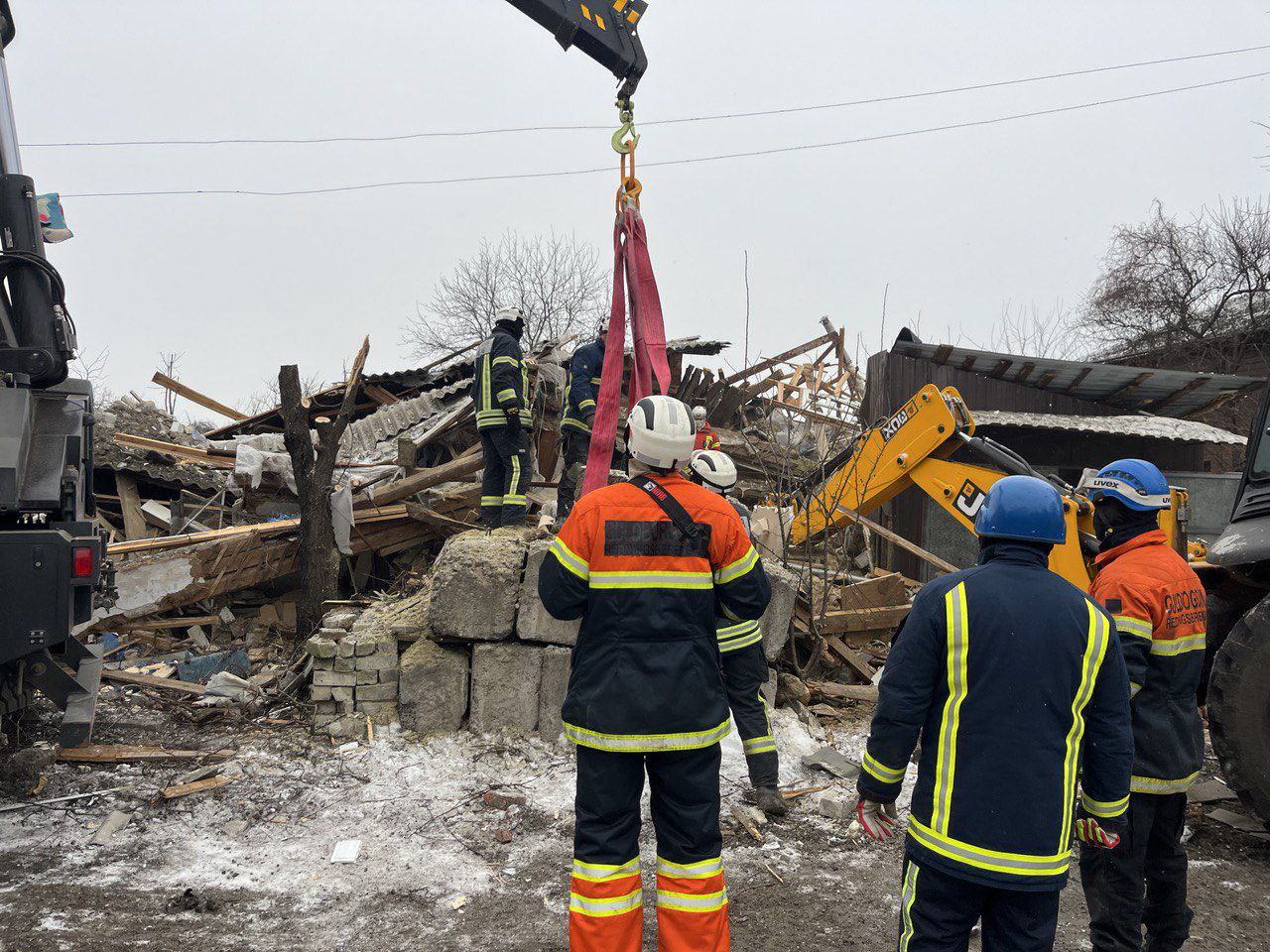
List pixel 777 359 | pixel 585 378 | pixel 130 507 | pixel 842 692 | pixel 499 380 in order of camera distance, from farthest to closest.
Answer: pixel 777 359, pixel 130 507, pixel 585 378, pixel 499 380, pixel 842 692

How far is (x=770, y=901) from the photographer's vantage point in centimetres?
407

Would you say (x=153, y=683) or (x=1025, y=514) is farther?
(x=153, y=683)

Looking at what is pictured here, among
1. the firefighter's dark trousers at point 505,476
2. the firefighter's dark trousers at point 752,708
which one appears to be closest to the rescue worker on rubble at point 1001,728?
the firefighter's dark trousers at point 752,708

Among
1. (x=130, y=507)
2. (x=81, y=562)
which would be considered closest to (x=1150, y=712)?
(x=81, y=562)

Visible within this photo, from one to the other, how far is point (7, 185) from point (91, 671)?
9.17ft

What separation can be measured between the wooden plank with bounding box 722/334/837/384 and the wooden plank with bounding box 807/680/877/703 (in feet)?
25.4

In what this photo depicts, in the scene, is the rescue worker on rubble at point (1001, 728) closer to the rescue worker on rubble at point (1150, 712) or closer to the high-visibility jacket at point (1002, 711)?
the high-visibility jacket at point (1002, 711)

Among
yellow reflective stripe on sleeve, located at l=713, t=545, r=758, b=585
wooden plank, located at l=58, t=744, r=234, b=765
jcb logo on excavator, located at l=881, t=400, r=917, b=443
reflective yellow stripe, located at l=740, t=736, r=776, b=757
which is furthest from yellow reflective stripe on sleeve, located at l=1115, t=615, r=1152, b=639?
wooden plank, located at l=58, t=744, r=234, b=765

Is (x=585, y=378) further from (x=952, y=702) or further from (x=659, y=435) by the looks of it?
(x=952, y=702)

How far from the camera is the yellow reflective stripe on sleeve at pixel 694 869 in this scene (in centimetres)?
295

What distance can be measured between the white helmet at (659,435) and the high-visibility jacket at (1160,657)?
1.71 meters

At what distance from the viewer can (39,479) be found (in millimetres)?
4254

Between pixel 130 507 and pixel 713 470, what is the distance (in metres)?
7.95

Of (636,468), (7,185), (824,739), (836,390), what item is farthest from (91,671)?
(836,390)
